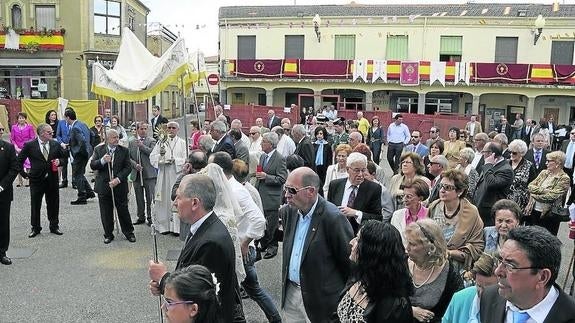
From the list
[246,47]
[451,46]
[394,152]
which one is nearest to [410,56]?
[451,46]

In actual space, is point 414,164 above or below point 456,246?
above

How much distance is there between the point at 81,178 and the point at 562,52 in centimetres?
2751

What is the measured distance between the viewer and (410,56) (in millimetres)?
30594

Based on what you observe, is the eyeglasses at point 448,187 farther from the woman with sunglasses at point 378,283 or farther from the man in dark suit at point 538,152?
the man in dark suit at point 538,152

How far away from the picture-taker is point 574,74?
28812 millimetres

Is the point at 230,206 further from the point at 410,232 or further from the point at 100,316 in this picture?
the point at 100,316

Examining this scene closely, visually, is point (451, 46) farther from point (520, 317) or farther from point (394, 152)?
point (520, 317)

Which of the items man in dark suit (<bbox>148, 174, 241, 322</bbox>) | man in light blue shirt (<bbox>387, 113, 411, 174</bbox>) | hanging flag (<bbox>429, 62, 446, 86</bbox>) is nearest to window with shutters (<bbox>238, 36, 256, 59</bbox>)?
hanging flag (<bbox>429, 62, 446, 86</bbox>)

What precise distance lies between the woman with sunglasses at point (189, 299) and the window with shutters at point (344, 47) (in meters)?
29.8

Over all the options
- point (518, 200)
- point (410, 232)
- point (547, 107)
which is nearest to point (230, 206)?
point (410, 232)

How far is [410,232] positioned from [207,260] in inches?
51.4

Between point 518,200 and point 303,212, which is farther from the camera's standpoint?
point 518,200

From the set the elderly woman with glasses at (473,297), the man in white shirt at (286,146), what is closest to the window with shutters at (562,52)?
the man in white shirt at (286,146)

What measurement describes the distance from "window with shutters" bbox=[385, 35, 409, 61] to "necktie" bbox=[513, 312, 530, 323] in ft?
96.3
